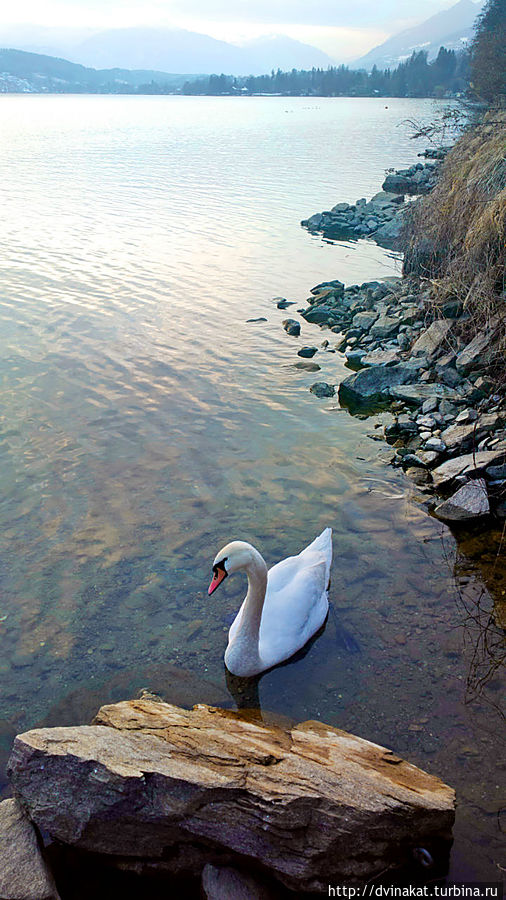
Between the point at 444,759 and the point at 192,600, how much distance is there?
268 centimetres

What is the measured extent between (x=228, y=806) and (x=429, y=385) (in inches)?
320

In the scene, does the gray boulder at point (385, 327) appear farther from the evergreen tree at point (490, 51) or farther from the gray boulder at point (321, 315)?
the evergreen tree at point (490, 51)

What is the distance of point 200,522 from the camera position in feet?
25.1

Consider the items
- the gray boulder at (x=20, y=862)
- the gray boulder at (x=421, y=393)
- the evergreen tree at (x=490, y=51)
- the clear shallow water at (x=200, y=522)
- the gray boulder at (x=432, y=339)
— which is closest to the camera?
the gray boulder at (x=20, y=862)

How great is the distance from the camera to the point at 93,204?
28219mm

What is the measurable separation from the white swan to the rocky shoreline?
212 centimetres

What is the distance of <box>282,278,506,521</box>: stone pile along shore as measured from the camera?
314 inches

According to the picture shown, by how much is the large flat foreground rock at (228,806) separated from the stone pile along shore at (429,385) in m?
4.23

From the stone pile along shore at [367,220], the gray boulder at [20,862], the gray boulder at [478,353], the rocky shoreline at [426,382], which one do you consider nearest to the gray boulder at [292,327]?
the rocky shoreline at [426,382]

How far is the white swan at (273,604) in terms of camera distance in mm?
5422

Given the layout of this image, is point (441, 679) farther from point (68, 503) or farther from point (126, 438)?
point (126, 438)

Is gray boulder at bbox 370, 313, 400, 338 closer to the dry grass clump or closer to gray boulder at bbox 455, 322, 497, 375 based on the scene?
the dry grass clump

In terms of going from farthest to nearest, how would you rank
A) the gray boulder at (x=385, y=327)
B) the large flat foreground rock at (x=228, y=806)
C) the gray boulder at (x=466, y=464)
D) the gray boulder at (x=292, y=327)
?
the gray boulder at (x=292, y=327), the gray boulder at (x=385, y=327), the gray boulder at (x=466, y=464), the large flat foreground rock at (x=228, y=806)

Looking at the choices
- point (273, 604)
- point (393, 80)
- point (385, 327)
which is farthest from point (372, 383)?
point (393, 80)
